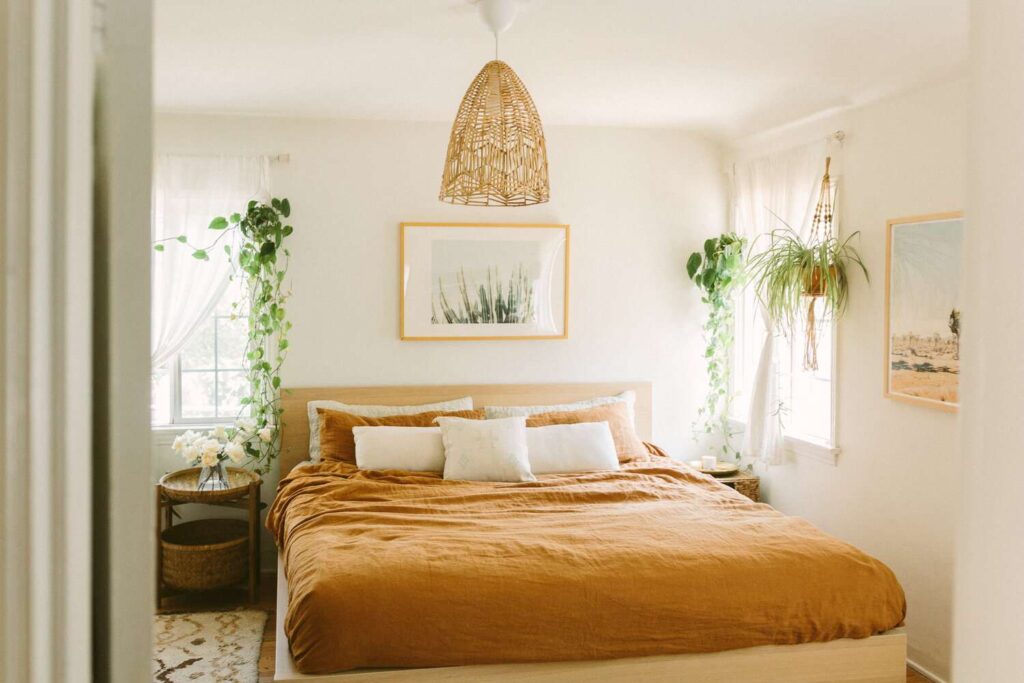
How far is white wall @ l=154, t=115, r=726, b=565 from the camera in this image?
16.3 feet

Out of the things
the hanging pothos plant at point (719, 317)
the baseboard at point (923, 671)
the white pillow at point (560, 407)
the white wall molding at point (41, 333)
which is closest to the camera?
the white wall molding at point (41, 333)

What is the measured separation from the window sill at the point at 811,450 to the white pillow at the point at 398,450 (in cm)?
189

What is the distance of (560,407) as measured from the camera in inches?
200

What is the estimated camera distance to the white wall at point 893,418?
3604 millimetres

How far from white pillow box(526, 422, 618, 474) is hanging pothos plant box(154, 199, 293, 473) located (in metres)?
1.47

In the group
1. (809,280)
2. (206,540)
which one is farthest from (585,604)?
(206,540)

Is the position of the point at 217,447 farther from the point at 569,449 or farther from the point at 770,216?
the point at 770,216

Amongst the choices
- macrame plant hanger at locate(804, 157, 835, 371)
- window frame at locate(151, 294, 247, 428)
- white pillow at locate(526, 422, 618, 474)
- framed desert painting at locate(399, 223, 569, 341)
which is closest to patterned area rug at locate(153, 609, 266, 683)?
window frame at locate(151, 294, 247, 428)

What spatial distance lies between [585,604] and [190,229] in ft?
10.4

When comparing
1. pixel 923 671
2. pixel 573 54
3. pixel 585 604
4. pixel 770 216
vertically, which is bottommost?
pixel 923 671

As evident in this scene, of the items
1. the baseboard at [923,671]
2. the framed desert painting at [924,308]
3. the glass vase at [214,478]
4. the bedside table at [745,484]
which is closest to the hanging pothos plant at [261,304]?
the glass vase at [214,478]

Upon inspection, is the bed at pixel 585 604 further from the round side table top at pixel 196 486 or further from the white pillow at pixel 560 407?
the white pillow at pixel 560 407

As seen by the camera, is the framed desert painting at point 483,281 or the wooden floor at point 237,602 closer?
the wooden floor at point 237,602

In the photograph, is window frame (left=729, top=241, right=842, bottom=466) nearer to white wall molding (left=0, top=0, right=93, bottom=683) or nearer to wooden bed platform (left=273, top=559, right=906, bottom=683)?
wooden bed platform (left=273, top=559, right=906, bottom=683)
